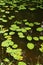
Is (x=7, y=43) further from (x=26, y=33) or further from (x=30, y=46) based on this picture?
(x=26, y=33)

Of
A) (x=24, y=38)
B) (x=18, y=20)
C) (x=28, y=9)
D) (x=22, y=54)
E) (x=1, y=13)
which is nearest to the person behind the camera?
(x=22, y=54)

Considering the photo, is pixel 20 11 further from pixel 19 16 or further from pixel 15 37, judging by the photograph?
pixel 15 37

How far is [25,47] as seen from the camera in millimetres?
2846

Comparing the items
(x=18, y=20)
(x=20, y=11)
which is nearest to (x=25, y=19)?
(x=18, y=20)

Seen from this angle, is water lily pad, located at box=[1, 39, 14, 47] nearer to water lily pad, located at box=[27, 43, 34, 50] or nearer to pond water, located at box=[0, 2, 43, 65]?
pond water, located at box=[0, 2, 43, 65]

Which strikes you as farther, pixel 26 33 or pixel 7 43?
pixel 26 33

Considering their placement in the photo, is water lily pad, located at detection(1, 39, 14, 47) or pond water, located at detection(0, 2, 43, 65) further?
water lily pad, located at detection(1, 39, 14, 47)

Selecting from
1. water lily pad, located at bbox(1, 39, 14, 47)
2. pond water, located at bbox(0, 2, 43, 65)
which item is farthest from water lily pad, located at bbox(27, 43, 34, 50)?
water lily pad, located at bbox(1, 39, 14, 47)

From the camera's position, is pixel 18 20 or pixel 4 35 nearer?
pixel 4 35

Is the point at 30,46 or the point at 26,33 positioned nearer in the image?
the point at 30,46

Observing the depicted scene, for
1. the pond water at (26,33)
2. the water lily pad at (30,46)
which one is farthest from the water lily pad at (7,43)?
the water lily pad at (30,46)

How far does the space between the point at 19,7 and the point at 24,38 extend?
1.49m

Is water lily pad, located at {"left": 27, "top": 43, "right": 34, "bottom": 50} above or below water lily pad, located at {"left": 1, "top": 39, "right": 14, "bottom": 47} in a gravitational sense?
below

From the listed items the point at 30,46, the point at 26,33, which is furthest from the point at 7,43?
A: the point at 26,33
